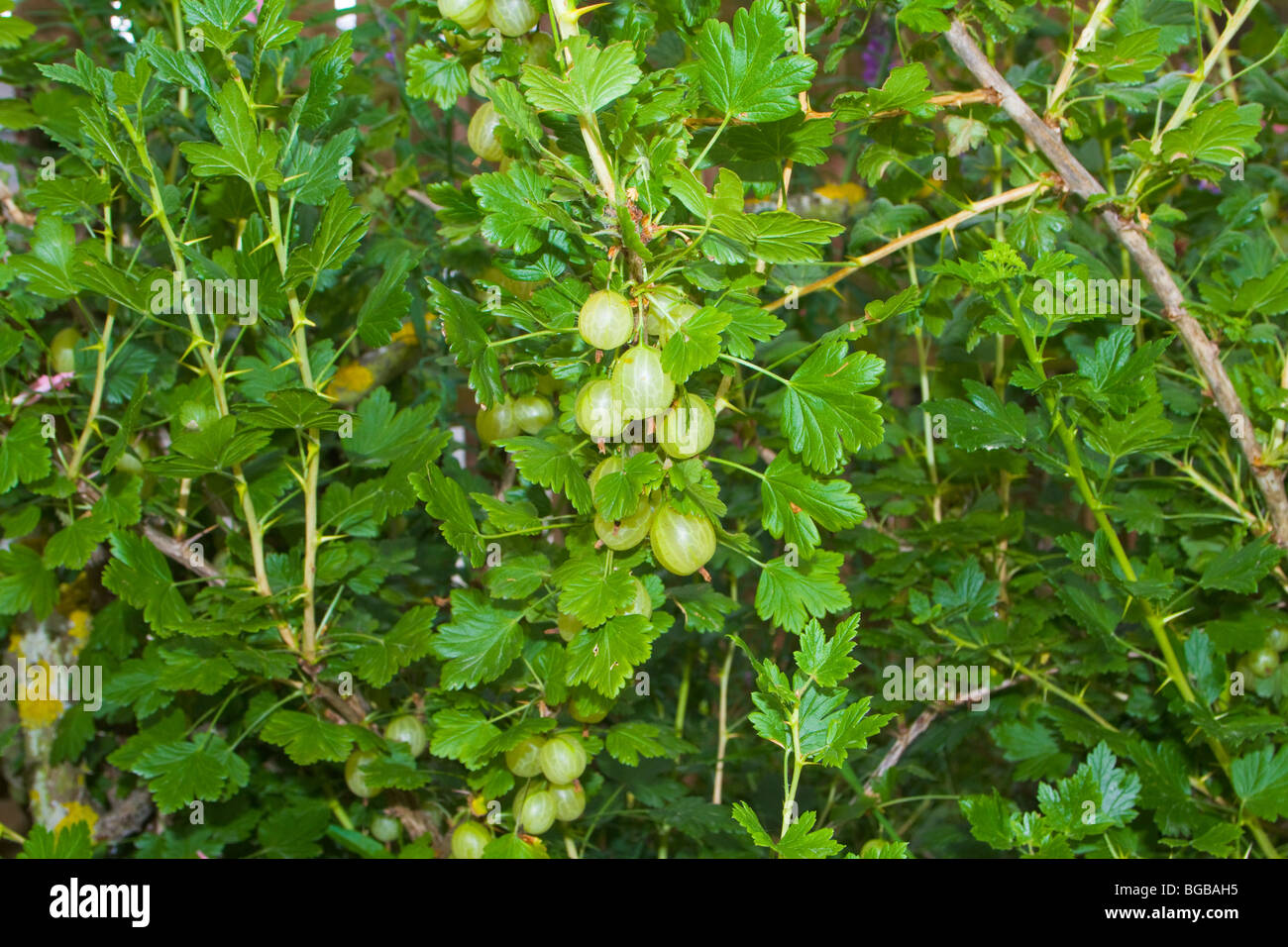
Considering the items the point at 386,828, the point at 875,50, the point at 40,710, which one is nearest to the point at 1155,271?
the point at 386,828

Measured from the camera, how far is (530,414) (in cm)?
56

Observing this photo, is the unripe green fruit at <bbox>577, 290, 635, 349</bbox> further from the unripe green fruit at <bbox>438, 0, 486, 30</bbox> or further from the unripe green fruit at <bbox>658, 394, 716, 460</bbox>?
the unripe green fruit at <bbox>438, 0, 486, 30</bbox>

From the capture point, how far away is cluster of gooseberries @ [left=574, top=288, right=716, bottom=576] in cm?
42

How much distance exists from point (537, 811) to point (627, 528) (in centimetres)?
19

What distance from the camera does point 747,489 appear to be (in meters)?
0.83

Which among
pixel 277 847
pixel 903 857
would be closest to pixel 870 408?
pixel 903 857

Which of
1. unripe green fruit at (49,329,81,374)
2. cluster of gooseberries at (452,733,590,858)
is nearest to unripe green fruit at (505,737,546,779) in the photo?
cluster of gooseberries at (452,733,590,858)

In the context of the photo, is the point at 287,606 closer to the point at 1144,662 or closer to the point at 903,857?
the point at 903,857

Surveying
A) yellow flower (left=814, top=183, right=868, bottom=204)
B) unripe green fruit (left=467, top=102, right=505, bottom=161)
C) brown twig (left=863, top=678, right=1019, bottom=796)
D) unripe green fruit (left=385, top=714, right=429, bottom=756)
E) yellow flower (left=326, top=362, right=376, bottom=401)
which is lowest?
brown twig (left=863, top=678, right=1019, bottom=796)

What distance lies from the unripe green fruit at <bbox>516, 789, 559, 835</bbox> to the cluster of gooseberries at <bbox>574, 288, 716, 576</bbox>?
0.57ft

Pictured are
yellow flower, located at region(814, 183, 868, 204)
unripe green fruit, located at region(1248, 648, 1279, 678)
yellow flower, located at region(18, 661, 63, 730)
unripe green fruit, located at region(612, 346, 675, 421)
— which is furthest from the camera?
yellow flower, located at region(814, 183, 868, 204)

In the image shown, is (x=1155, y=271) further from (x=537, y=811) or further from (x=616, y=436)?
(x=537, y=811)

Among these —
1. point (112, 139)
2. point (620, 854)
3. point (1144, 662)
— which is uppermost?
point (112, 139)
